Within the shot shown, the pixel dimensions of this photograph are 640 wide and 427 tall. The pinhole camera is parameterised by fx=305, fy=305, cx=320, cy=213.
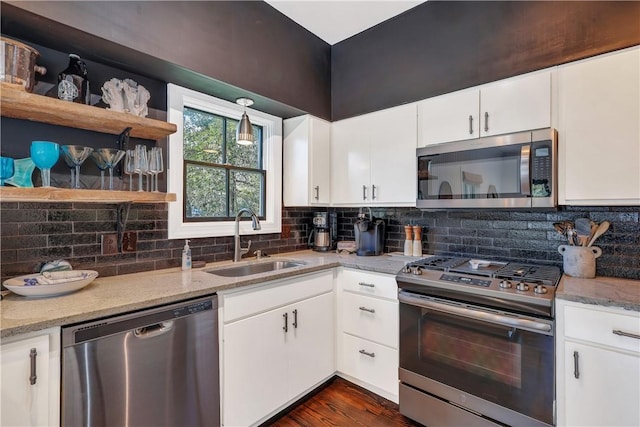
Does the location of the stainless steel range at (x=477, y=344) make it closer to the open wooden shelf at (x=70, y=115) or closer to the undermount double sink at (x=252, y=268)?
the undermount double sink at (x=252, y=268)

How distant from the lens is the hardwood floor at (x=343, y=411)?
1880 mm

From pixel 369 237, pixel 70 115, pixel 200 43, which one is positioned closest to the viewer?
pixel 70 115

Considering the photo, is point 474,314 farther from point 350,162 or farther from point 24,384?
point 24,384

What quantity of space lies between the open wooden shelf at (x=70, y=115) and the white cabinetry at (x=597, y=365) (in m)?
2.29

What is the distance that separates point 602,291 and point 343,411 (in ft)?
5.24

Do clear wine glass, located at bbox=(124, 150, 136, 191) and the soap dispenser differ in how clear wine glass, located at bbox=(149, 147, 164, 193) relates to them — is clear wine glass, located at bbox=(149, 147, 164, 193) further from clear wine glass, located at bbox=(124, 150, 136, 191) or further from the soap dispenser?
the soap dispenser

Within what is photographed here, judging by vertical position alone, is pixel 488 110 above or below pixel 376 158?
above

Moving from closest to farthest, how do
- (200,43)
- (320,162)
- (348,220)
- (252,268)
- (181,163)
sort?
(200,43) < (181,163) < (252,268) < (320,162) < (348,220)

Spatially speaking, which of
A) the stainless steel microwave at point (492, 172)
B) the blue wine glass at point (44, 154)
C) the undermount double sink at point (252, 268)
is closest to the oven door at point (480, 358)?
the stainless steel microwave at point (492, 172)

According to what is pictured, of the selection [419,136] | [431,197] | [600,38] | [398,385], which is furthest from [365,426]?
[600,38]

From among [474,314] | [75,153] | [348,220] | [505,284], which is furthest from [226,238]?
[505,284]

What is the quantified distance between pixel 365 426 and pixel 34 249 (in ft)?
6.69

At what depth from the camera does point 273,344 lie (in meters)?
1.82

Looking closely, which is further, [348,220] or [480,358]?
[348,220]
